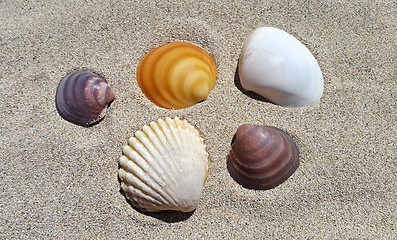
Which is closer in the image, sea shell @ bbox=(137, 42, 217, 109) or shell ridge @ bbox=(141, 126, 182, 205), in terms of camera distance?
shell ridge @ bbox=(141, 126, 182, 205)

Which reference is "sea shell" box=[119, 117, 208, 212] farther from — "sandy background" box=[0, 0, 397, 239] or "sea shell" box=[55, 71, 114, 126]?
"sea shell" box=[55, 71, 114, 126]

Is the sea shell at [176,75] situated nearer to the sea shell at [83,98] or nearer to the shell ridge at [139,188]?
the sea shell at [83,98]

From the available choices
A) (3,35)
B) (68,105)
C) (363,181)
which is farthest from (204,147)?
(3,35)

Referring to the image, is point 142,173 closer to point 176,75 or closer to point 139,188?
A: point 139,188

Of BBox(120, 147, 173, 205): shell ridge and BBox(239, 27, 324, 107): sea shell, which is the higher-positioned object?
BBox(239, 27, 324, 107): sea shell

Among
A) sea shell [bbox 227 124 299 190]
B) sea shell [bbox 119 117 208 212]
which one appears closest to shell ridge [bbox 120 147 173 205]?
sea shell [bbox 119 117 208 212]

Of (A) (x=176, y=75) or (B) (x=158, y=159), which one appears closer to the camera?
(B) (x=158, y=159)

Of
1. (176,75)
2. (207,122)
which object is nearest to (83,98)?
(176,75)
